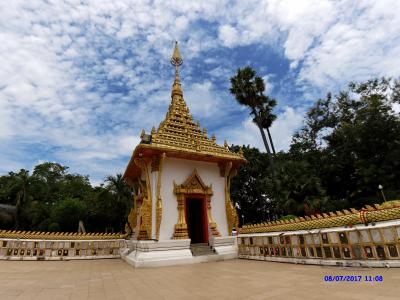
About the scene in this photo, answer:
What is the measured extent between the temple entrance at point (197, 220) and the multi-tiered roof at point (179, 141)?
2.34 metres

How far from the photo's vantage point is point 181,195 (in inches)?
453

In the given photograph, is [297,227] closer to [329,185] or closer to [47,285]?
[47,285]

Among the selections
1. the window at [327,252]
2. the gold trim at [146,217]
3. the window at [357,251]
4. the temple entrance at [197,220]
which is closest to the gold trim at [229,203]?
the temple entrance at [197,220]

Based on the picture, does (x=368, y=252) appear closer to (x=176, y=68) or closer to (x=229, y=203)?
(x=229, y=203)

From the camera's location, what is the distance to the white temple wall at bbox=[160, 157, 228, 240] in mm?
11000

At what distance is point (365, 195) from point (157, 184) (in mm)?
21181

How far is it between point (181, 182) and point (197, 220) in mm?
2632

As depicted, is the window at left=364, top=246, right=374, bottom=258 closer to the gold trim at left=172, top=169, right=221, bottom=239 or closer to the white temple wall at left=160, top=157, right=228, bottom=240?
the gold trim at left=172, top=169, right=221, bottom=239

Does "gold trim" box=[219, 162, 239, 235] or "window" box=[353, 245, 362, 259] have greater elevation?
"gold trim" box=[219, 162, 239, 235]

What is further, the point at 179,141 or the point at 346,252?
the point at 179,141

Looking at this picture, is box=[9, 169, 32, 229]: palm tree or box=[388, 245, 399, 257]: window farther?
box=[9, 169, 32, 229]: palm tree
